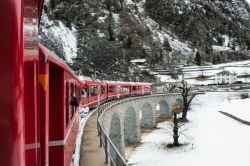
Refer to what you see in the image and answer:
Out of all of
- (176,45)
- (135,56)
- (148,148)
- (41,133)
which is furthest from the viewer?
(176,45)

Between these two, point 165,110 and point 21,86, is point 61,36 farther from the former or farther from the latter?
point 21,86

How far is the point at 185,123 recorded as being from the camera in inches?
2148

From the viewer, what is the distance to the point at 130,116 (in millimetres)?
46875

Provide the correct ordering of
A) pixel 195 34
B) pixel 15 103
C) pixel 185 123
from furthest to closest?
pixel 195 34, pixel 185 123, pixel 15 103

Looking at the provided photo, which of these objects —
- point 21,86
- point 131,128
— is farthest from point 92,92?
point 21,86

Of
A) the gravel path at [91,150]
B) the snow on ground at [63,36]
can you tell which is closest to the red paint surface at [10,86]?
the gravel path at [91,150]

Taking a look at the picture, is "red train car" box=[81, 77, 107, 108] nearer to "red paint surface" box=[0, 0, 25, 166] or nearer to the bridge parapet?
the bridge parapet

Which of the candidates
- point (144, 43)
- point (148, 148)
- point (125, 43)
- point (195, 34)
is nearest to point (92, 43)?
point (125, 43)

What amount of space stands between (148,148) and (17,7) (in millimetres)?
39083

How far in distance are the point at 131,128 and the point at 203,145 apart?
9.98 meters

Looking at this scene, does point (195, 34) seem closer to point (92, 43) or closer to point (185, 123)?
point (92, 43)

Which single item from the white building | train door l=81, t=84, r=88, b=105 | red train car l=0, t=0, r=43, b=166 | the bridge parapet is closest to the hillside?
the white building

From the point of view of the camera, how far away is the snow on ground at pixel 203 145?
32.8 metres

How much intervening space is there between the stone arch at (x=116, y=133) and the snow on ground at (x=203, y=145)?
201 centimetres
